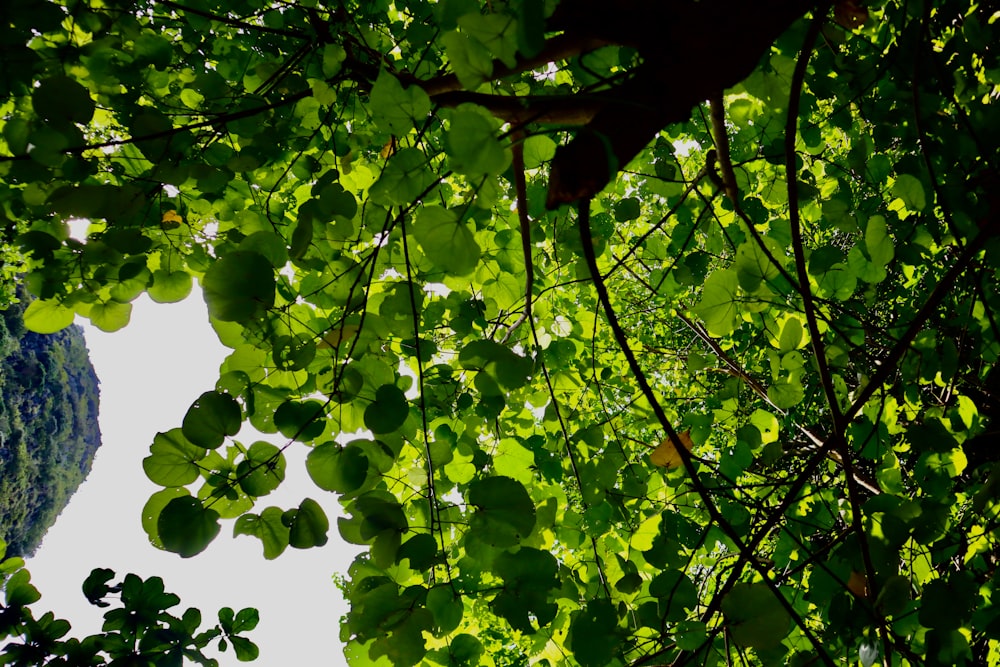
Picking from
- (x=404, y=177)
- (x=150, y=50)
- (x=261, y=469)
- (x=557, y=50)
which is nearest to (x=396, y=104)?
(x=404, y=177)

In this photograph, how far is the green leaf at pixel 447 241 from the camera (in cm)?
72

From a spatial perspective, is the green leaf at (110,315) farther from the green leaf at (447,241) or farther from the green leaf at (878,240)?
the green leaf at (878,240)

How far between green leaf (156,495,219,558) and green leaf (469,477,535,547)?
1.21ft

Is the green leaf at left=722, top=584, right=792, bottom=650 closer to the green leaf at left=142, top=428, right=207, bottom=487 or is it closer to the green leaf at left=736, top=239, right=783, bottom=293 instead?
the green leaf at left=736, top=239, right=783, bottom=293

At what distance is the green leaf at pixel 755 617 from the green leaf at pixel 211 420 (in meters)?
0.72

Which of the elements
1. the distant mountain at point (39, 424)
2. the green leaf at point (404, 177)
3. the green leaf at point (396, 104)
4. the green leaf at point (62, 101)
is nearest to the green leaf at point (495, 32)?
the green leaf at point (396, 104)

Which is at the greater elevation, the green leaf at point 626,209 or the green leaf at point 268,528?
the green leaf at point 626,209

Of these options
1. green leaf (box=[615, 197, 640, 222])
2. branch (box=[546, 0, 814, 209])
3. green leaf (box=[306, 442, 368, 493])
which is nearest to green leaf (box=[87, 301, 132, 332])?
green leaf (box=[306, 442, 368, 493])

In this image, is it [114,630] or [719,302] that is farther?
[719,302]

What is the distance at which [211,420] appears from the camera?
2.47 feet

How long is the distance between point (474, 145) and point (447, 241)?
6.8 inches

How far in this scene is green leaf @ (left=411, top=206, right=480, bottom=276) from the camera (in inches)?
28.5

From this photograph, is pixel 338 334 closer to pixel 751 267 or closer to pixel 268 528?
pixel 268 528

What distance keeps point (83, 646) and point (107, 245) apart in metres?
0.65
